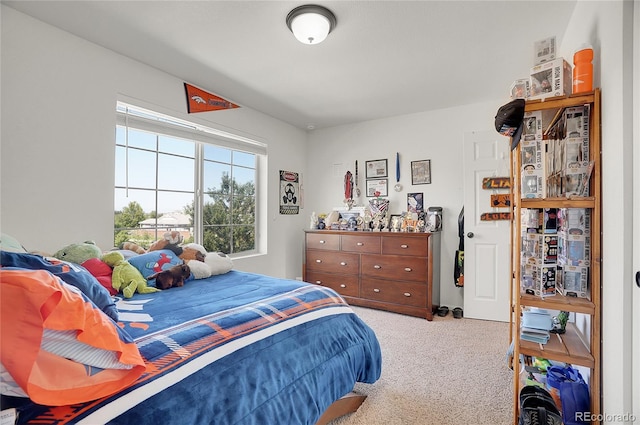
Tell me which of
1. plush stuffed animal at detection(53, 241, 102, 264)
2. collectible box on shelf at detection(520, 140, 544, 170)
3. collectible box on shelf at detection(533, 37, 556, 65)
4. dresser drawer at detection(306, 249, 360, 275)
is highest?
collectible box on shelf at detection(533, 37, 556, 65)

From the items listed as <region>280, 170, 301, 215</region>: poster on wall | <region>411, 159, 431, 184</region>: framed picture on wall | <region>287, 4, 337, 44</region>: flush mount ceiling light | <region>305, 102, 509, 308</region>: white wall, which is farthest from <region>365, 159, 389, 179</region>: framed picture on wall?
<region>287, 4, 337, 44</region>: flush mount ceiling light

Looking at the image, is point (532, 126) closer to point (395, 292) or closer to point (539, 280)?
point (539, 280)

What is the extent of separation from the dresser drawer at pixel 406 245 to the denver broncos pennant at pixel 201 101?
2345 millimetres

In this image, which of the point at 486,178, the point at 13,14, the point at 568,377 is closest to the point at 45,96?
the point at 13,14

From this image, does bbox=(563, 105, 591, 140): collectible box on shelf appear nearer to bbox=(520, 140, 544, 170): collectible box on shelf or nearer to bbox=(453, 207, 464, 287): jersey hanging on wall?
bbox=(520, 140, 544, 170): collectible box on shelf

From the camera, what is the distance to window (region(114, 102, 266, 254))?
2.67 meters

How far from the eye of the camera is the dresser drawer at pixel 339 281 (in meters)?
3.70

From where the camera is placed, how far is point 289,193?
171 inches

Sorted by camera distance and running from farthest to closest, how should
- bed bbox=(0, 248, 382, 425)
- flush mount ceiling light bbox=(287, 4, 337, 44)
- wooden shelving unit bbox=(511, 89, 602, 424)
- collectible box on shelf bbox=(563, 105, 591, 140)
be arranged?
1. flush mount ceiling light bbox=(287, 4, 337, 44)
2. collectible box on shelf bbox=(563, 105, 591, 140)
3. wooden shelving unit bbox=(511, 89, 602, 424)
4. bed bbox=(0, 248, 382, 425)

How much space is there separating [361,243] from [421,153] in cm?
A: 138

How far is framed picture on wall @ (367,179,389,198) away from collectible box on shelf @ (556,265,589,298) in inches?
103

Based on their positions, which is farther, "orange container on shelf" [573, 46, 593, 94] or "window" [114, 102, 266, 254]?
"window" [114, 102, 266, 254]

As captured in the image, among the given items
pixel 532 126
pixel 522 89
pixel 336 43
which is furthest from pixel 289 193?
pixel 532 126

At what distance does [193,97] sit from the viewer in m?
3.01
